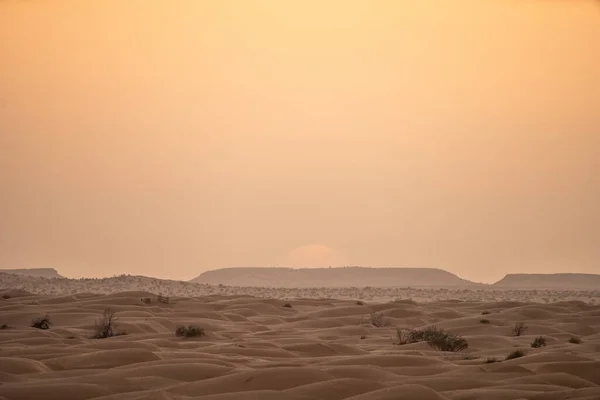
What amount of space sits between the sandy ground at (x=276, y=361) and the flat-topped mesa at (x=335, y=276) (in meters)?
78.0

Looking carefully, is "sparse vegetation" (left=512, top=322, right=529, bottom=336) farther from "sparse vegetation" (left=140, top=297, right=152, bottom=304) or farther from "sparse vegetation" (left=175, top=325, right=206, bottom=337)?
"sparse vegetation" (left=140, top=297, right=152, bottom=304)

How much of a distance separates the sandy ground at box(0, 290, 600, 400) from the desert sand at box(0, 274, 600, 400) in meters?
0.02

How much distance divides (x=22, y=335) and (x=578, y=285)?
264ft

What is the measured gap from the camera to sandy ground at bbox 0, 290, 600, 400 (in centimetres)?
819

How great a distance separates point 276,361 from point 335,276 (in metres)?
92.6

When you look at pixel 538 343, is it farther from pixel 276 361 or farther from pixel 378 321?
pixel 276 361

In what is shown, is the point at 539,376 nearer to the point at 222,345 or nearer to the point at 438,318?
the point at 222,345

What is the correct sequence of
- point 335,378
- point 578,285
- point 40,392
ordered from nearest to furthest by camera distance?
point 40,392
point 335,378
point 578,285

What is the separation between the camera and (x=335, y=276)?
336 ft

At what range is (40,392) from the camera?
26.1 feet

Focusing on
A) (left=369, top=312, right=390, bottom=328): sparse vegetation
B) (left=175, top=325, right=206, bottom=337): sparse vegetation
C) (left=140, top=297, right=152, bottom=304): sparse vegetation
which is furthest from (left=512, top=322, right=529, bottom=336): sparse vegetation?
(left=140, top=297, right=152, bottom=304): sparse vegetation

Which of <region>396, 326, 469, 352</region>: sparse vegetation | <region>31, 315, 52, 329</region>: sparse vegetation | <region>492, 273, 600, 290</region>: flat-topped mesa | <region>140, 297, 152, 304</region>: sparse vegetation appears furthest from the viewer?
<region>492, 273, 600, 290</region>: flat-topped mesa

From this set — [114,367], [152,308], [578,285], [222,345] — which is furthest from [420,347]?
[578,285]

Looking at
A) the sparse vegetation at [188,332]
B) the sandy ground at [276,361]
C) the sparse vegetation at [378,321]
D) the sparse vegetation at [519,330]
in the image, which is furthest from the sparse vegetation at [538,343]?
the sparse vegetation at [188,332]
